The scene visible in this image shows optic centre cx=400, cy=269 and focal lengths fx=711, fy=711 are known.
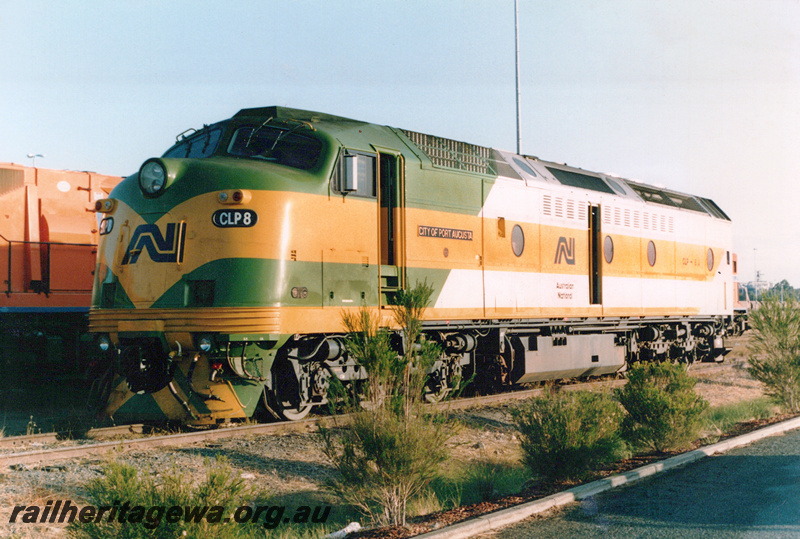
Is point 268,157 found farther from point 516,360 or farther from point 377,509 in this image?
point 516,360

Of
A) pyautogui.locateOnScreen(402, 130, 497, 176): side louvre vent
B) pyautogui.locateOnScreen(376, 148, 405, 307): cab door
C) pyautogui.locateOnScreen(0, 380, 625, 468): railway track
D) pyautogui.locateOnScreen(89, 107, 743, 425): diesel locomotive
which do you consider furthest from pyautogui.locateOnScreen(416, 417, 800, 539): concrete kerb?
pyautogui.locateOnScreen(402, 130, 497, 176): side louvre vent

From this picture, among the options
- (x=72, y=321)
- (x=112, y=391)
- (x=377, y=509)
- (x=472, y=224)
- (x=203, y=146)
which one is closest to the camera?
(x=377, y=509)

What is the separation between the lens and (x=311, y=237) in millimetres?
9117

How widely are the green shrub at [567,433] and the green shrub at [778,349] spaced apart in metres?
6.27

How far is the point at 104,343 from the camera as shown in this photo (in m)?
9.43

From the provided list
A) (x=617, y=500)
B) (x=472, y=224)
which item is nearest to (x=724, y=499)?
(x=617, y=500)

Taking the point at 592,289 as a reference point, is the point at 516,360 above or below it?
below

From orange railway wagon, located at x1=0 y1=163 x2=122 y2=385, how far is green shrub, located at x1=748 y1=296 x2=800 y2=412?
12.6 meters

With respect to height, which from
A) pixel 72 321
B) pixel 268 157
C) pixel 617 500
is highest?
pixel 268 157

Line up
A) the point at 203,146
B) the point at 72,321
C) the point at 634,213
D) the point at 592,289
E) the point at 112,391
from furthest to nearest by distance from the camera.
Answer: the point at 634,213 < the point at 592,289 < the point at 72,321 < the point at 203,146 < the point at 112,391

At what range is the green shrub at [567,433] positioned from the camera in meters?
7.64

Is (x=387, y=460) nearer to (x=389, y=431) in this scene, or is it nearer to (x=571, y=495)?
(x=389, y=431)

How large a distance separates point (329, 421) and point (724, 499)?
5.12 m

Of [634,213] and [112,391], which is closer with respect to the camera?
[112,391]
